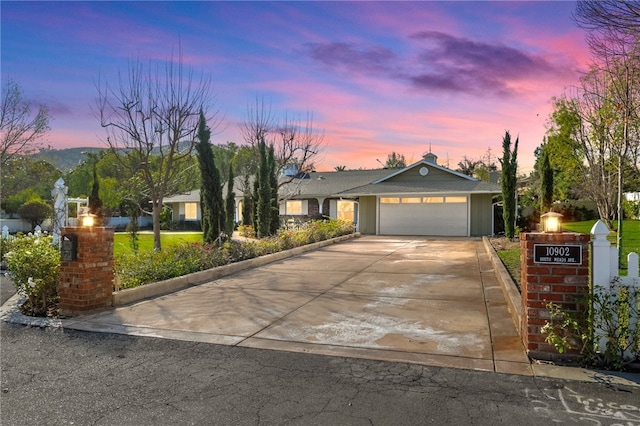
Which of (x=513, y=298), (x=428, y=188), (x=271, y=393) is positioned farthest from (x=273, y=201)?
(x=271, y=393)

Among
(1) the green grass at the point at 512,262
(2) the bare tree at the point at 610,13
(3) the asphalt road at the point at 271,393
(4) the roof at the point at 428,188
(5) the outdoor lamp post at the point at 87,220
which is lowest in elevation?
(3) the asphalt road at the point at 271,393

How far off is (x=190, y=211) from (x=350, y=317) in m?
29.3

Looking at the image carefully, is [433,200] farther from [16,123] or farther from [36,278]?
[16,123]

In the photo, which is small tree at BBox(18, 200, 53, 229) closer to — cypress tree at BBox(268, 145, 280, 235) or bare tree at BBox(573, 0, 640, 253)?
cypress tree at BBox(268, 145, 280, 235)

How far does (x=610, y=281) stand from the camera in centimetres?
400

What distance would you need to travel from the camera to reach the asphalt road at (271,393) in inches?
122

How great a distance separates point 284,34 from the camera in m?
12.5

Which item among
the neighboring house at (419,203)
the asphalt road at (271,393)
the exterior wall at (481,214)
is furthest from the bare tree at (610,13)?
the exterior wall at (481,214)

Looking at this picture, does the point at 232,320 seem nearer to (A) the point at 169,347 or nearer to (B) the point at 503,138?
(A) the point at 169,347

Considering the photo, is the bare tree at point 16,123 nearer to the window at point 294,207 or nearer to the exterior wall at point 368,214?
the window at point 294,207

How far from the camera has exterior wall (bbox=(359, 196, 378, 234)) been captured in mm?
24438

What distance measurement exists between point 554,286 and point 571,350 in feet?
2.00

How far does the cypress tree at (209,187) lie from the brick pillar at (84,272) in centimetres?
682

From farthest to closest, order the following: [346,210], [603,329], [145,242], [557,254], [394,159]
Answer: [394,159], [346,210], [145,242], [557,254], [603,329]
